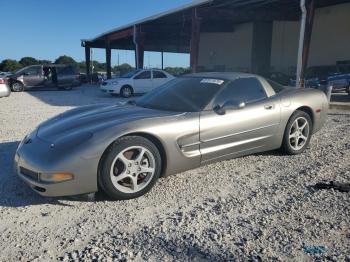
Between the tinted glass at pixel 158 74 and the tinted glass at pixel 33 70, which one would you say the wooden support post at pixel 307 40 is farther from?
the tinted glass at pixel 33 70

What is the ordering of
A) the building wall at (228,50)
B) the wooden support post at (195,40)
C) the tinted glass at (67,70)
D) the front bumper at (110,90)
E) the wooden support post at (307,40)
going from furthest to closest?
the building wall at (228,50) < the tinted glass at (67,70) < the wooden support post at (195,40) < the front bumper at (110,90) < the wooden support post at (307,40)

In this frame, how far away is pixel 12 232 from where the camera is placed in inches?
115

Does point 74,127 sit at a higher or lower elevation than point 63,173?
higher

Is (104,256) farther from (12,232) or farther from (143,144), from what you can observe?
(143,144)

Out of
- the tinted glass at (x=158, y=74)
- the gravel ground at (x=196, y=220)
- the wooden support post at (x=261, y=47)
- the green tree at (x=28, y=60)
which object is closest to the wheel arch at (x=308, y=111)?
the gravel ground at (x=196, y=220)

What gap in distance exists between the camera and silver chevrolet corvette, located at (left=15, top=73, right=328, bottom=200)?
10.9ft

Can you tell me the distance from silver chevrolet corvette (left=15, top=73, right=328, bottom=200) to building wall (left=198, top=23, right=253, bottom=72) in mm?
21579

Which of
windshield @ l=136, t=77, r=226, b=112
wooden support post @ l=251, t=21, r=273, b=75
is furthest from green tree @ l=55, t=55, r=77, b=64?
windshield @ l=136, t=77, r=226, b=112

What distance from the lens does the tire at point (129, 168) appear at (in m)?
3.40

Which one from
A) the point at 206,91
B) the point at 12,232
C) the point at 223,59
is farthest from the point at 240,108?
the point at 223,59

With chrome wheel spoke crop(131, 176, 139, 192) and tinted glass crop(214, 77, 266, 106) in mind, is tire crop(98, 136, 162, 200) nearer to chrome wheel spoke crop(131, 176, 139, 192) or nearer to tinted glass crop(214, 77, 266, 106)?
chrome wheel spoke crop(131, 176, 139, 192)

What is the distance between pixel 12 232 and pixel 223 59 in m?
28.6

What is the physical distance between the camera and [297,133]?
509cm

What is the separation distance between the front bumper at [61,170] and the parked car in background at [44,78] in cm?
1899
